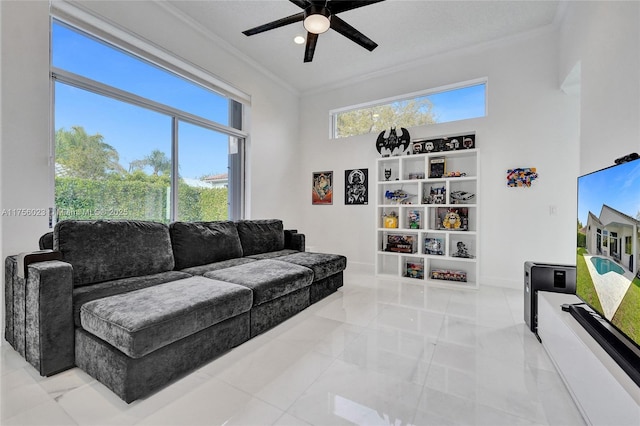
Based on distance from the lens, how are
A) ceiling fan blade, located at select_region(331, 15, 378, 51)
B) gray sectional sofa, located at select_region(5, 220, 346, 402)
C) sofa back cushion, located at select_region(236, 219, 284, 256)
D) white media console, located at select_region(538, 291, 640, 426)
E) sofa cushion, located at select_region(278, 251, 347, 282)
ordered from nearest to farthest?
1. white media console, located at select_region(538, 291, 640, 426)
2. gray sectional sofa, located at select_region(5, 220, 346, 402)
3. ceiling fan blade, located at select_region(331, 15, 378, 51)
4. sofa cushion, located at select_region(278, 251, 347, 282)
5. sofa back cushion, located at select_region(236, 219, 284, 256)

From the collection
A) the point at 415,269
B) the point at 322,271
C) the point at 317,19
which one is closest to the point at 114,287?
the point at 322,271

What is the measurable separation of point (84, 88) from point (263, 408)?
3198 millimetres

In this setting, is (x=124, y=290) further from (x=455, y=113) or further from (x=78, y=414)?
(x=455, y=113)

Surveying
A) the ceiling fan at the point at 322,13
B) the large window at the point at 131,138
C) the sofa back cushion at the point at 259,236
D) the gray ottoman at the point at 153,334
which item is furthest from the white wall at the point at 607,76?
the large window at the point at 131,138

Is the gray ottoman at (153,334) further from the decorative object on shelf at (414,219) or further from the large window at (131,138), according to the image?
the decorative object on shelf at (414,219)

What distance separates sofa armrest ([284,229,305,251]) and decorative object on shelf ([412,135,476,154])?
2118mm

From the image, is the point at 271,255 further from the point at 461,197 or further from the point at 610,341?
the point at 610,341

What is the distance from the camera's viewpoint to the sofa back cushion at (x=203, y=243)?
273 centimetres

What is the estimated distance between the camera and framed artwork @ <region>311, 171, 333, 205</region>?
5035mm

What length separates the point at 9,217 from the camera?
2.05m

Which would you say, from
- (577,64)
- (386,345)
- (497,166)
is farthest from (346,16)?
(386,345)

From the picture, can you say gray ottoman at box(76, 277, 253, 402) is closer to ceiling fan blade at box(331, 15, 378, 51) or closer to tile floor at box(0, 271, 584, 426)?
tile floor at box(0, 271, 584, 426)

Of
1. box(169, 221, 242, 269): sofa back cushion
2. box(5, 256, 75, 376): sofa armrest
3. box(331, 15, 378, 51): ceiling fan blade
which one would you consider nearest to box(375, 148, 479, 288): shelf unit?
box(331, 15, 378, 51): ceiling fan blade

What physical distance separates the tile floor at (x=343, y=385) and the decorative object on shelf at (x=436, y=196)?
1.93 m
